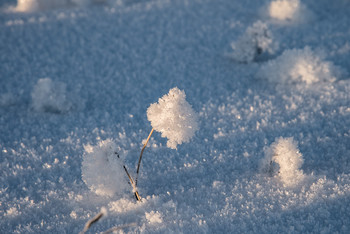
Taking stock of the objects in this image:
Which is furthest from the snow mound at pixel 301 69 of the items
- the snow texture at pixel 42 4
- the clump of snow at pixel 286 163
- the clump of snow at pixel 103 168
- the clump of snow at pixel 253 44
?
the snow texture at pixel 42 4

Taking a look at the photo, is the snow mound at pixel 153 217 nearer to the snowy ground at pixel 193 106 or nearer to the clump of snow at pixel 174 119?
the snowy ground at pixel 193 106

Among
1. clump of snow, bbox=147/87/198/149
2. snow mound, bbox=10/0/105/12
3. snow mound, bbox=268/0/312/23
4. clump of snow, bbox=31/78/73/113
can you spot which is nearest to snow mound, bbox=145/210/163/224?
clump of snow, bbox=147/87/198/149

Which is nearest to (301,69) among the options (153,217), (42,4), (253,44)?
(253,44)

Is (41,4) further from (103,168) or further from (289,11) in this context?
(103,168)

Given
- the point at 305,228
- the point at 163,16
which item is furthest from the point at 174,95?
the point at 163,16

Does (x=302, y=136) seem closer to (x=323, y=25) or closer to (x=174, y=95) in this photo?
(x=174, y=95)

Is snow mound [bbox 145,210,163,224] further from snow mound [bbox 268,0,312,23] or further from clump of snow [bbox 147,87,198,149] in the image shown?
snow mound [bbox 268,0,312,23]
